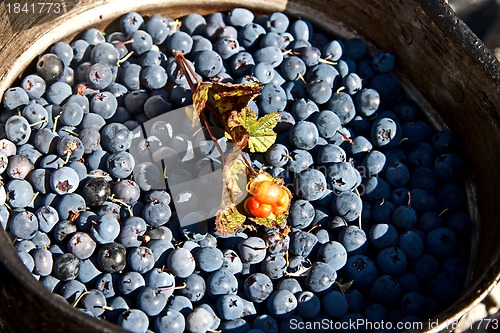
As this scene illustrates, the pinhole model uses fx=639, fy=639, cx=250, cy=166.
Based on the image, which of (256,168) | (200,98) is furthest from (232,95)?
(256,168)

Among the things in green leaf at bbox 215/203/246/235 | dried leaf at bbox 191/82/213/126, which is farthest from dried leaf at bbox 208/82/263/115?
green leaf at bbox 215/203/246/235

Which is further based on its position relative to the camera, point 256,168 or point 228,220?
point 256,168

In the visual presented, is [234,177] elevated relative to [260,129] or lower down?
lower down

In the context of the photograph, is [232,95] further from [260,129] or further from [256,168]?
[256,168]

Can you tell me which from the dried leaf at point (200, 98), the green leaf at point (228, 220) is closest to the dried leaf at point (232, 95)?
the dried leaf at point (200, 98)

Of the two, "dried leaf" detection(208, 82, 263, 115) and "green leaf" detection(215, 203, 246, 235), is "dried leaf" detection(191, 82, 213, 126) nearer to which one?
"dried leaf" detection(208, 82, 263, 115)

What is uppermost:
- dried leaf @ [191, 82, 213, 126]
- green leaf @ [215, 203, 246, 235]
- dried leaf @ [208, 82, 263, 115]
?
dried leaf @ [208, 82, 263, 115]

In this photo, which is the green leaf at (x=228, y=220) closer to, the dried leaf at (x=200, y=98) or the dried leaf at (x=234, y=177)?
the dried leaf at (x=234, y=177)

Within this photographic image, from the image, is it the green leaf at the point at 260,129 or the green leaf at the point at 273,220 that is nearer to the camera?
the green leaf at the point at 273,220
